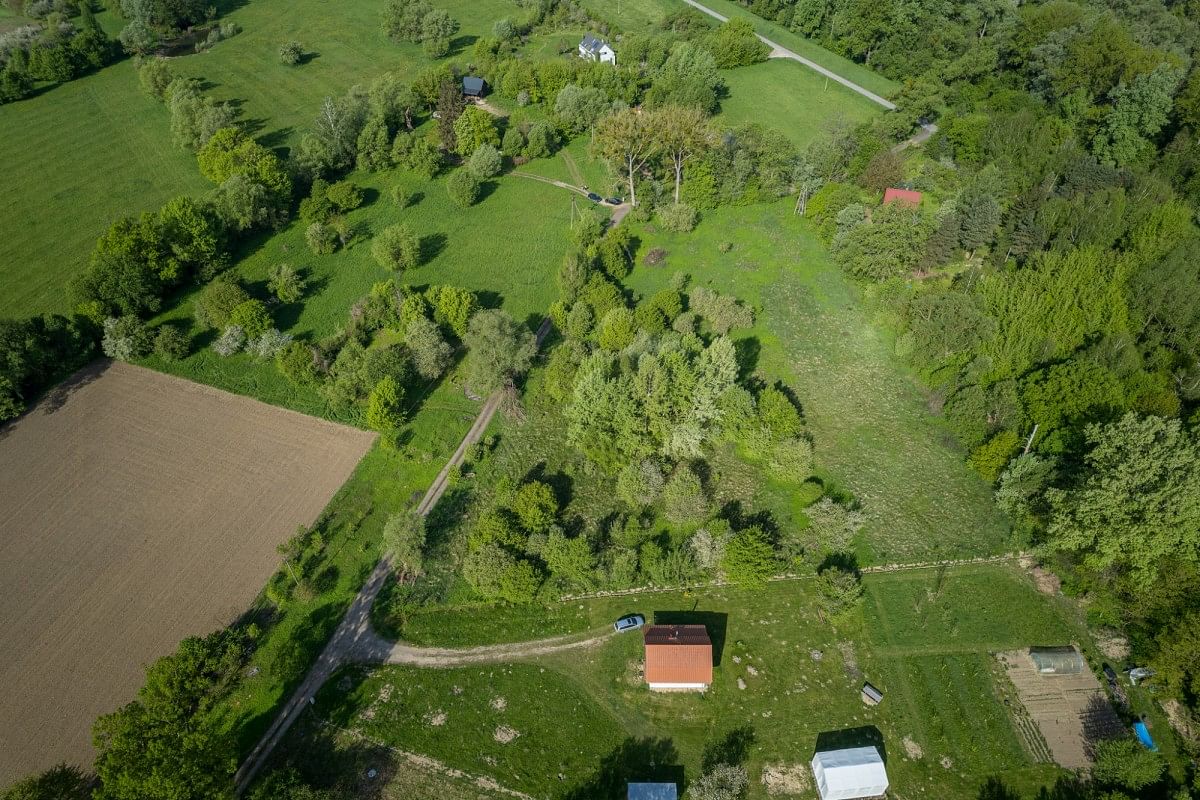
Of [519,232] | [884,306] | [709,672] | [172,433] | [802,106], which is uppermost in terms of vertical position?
[802,106]

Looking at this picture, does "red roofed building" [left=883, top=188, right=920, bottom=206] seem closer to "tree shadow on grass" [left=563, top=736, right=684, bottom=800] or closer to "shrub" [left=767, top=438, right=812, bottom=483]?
"shrub" [left=767, top=438, right=812, bottom=483]

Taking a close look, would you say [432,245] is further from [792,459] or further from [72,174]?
[72,174]

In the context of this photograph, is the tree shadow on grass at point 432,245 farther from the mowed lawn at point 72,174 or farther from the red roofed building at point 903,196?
the red roofed building at point 903,196

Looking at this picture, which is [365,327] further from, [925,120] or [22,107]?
[925,120]

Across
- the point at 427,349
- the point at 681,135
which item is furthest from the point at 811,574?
the point at 681,135

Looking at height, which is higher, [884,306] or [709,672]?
[884,306]

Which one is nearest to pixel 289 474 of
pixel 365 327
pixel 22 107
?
pixel 365 327

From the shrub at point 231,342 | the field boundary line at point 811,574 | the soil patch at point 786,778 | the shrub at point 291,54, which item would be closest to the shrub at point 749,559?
the field boundary line at point 811,574

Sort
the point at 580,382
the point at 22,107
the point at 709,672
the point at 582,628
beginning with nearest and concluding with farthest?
the point at 709,672, the point at 582,628, the point at 580,382, the point at 22,107
